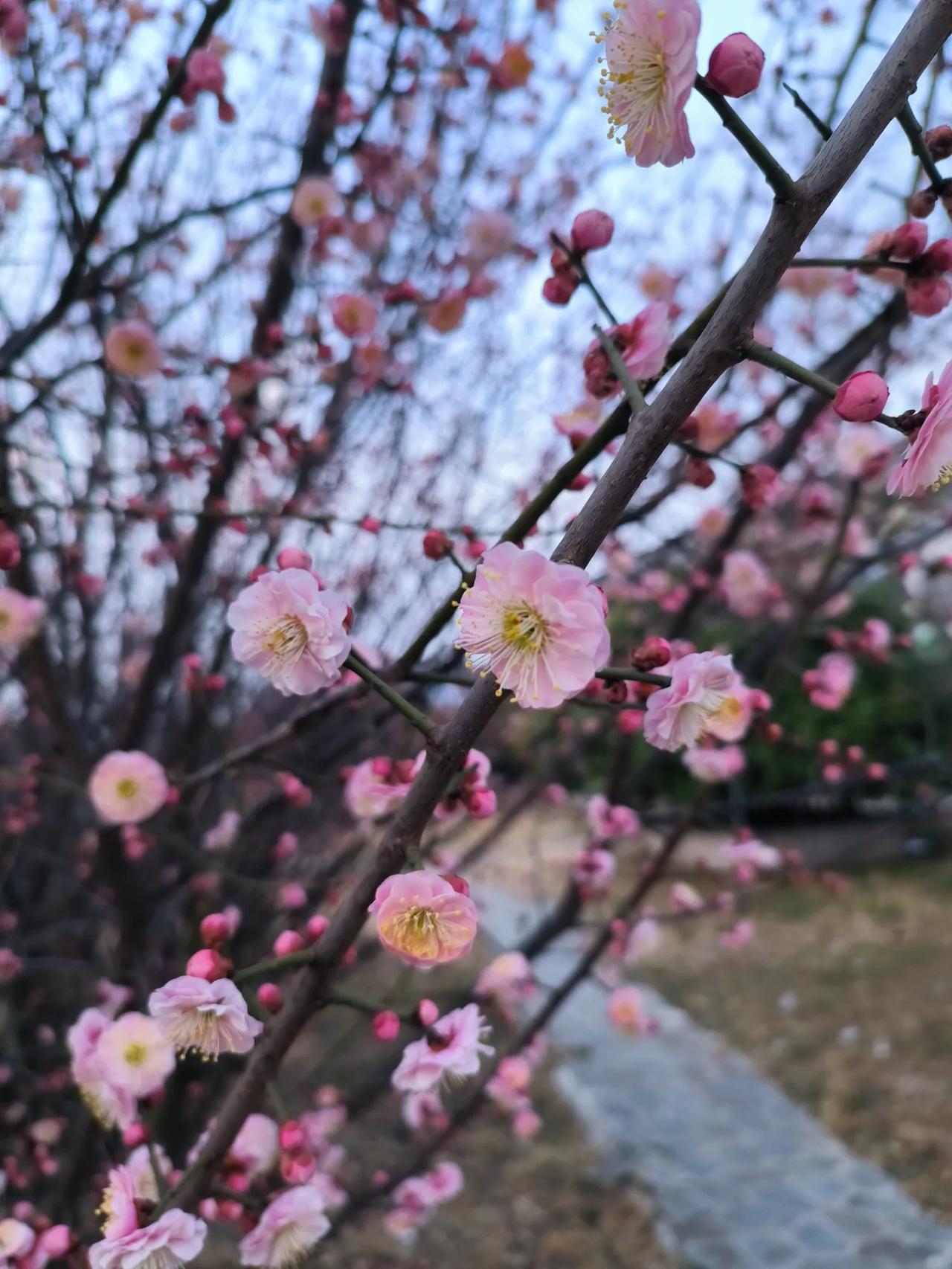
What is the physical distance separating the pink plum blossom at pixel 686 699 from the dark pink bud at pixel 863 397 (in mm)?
247

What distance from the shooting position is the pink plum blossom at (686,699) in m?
0.87

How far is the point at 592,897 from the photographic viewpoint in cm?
301

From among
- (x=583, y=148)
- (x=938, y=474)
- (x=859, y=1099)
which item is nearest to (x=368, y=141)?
(x=583, y=148)

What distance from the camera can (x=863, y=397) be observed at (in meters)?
0.75

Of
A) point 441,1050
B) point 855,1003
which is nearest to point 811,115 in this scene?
point 441,1050

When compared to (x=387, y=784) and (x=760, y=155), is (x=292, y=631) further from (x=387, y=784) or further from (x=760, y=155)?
(x=760, y=155)

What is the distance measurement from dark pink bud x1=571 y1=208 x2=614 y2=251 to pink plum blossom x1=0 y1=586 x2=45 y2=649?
1.64 metres

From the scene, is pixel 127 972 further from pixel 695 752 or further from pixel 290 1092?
pixel 695 752

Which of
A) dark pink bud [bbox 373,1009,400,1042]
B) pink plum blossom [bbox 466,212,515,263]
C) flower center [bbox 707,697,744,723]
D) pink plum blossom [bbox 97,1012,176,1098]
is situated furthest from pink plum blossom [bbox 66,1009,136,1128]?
pink plum blossom [bbox 466,212,515,263]

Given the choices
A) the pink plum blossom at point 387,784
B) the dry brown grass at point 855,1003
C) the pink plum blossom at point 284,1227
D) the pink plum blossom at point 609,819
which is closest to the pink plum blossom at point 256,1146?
the pink plum blossom at point 284,1227

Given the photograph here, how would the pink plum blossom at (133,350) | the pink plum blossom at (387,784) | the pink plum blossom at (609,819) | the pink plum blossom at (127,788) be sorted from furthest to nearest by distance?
the pink plum blossom at (609,819) < the pink plum blossom at (133,350) < the pink plum blossom at (127,788) < the pink plum blossom at (387,784)

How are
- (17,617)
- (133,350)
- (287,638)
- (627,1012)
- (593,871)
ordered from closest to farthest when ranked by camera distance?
(287,638), (17,617), (133,350), (593,871), (627,1012)

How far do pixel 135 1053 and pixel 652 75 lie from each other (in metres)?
1.31

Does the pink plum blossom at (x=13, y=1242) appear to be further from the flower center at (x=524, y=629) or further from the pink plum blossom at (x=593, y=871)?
the pink plum blossom at (x=593, y=871)
